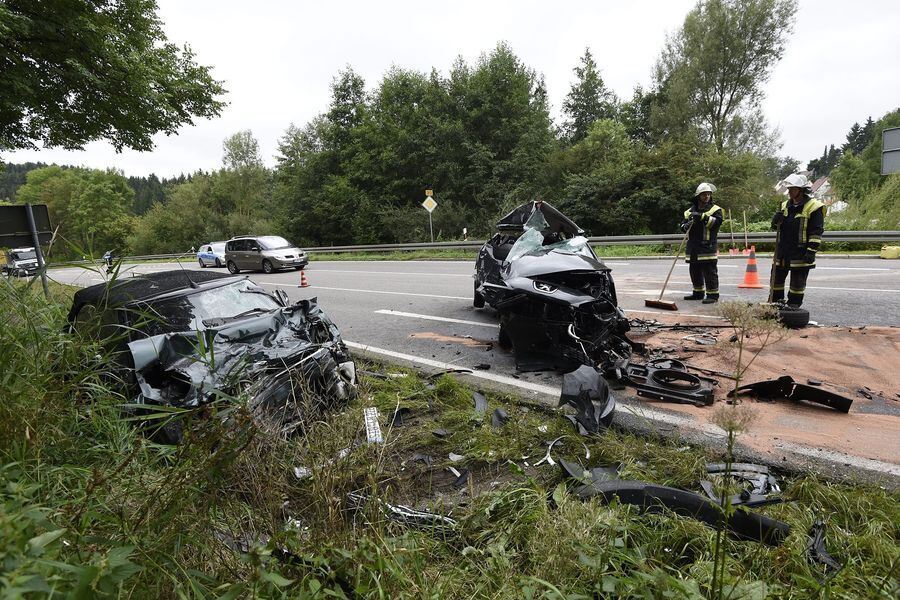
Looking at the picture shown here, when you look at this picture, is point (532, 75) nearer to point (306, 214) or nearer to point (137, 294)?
point (306, 214)

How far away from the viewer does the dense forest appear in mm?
20453

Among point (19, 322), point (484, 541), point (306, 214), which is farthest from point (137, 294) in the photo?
point (306, 214)

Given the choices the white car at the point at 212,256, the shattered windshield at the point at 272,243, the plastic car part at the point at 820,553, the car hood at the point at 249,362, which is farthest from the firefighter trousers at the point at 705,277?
the white car at the point at 212,256

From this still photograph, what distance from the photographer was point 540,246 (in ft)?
18.4

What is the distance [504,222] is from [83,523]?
586cm

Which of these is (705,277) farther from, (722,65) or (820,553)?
(722,65)

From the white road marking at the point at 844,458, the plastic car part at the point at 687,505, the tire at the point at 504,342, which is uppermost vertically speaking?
the tire at the point at 504,342

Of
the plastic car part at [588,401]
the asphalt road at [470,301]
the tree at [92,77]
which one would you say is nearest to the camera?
the plastic car part at [588,401]

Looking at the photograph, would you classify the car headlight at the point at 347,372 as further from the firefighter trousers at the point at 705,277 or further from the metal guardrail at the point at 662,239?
the metal guardrail at the point at 662,239

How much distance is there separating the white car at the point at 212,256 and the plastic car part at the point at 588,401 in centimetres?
2227

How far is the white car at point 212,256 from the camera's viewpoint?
2192 centimetres

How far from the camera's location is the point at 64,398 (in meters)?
2.35

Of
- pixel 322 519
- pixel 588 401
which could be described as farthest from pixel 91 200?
pixel 588 401

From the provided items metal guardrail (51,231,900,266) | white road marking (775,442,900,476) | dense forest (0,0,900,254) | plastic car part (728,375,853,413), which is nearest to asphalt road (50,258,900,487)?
white road marking (775,442,900,476)
